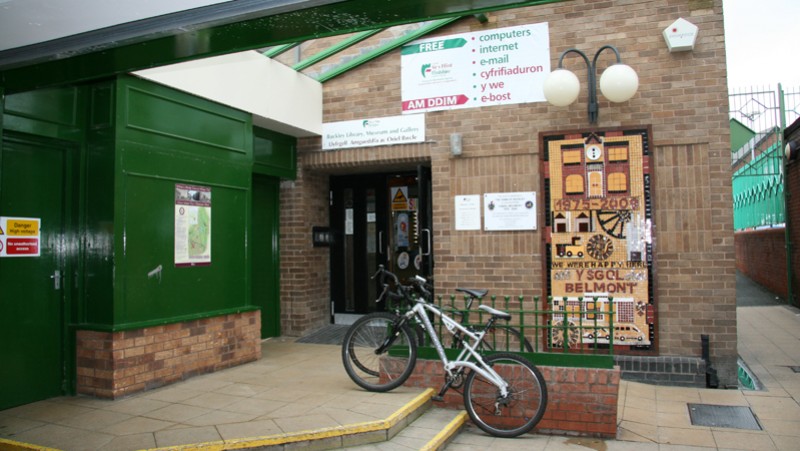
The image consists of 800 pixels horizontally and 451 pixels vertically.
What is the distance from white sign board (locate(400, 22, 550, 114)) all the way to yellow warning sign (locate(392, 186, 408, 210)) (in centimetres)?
172

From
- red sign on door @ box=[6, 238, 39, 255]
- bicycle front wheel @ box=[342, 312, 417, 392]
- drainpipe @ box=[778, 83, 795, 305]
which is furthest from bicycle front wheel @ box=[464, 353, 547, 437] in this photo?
drainpipe @ box=[778, 83, 795, 305]

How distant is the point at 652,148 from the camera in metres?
6.45

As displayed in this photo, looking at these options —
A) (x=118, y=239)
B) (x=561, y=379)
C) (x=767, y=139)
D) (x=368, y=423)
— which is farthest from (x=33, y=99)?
(x=767, y=139)

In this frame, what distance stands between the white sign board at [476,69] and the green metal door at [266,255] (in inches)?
93.9

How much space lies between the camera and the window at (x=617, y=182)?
6516 millimetres

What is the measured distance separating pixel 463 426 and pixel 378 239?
4.48m

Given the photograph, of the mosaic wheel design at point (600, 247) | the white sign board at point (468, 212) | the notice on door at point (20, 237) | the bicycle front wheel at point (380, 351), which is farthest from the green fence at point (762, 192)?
the notice on door at point (20, 237)

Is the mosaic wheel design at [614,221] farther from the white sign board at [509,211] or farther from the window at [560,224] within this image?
the white sign board at [509,211]

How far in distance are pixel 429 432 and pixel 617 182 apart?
12.7ft

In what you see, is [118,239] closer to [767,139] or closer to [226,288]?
[226,288]

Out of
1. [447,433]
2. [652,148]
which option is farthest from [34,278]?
[652,148]

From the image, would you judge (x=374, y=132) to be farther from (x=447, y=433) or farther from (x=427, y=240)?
(x=447, y=433)

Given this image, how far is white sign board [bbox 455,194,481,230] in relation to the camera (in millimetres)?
7148

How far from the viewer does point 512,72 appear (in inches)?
275
